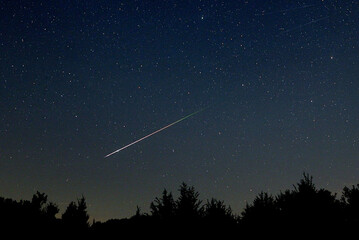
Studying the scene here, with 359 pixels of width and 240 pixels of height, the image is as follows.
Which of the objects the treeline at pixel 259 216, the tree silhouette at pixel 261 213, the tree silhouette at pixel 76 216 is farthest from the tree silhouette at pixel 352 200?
the tree silhouette at pixel 76 216

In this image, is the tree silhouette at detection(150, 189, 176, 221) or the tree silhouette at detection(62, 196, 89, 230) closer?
the tree silhouette at detection(150, 189, 176, 221)

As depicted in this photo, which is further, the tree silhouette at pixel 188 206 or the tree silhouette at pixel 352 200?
the tree silhouette at pixel 352 200

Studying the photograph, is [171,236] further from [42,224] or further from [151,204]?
[42,224]

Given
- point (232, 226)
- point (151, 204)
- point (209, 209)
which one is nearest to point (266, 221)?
point (232, 226)

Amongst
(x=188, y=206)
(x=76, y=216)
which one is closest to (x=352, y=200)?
(x=188, y=206)

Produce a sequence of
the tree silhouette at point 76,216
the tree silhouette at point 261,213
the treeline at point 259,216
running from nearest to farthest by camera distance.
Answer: the treeline at point 259,216 → the tree silhouette at point 261,213 → the tree silhouette at point 76,216

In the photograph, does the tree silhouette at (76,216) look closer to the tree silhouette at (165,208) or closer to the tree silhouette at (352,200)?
the tree silhouette at (165,208)

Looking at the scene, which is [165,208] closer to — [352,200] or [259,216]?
[259,216]

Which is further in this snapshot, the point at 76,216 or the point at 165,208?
the point at 76,216

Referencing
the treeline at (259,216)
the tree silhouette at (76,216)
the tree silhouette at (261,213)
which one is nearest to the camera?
the treeline at (259,216)

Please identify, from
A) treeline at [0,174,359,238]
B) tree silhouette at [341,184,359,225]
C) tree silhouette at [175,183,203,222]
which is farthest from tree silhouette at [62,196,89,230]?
tree silhouette at [341,184,359,225]

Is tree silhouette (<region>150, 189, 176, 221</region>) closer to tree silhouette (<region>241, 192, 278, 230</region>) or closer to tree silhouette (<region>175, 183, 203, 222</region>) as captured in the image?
tree silhouette (<region>175, 183, 203, 222</region>)
